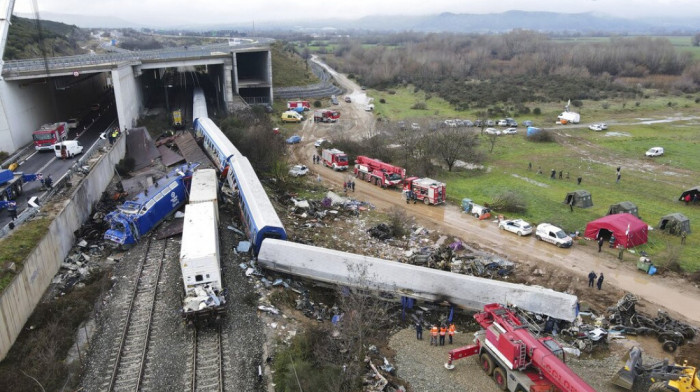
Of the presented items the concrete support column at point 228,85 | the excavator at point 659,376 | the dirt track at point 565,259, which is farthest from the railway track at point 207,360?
the concrete support column at point 228,85

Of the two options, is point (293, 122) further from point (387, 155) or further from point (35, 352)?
point (35, 352)

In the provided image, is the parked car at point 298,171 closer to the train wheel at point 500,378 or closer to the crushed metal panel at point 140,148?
the crushed metal panel at point 140,148

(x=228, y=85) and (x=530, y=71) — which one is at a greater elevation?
(x=228, y=85)

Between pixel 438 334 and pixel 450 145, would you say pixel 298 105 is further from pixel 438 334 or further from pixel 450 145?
pixel 438 334

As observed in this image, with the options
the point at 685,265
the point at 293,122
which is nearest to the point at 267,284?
the point at 685,265

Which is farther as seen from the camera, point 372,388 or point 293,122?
point 293,122


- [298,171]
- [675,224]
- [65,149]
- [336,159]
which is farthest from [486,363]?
[65,149]
